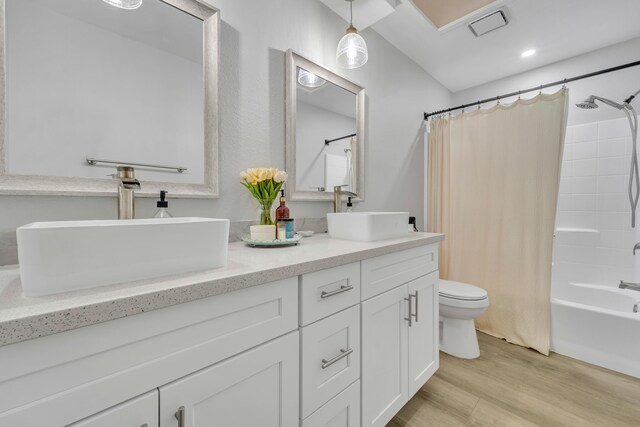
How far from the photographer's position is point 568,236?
7.97 feet

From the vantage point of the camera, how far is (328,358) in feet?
2.88

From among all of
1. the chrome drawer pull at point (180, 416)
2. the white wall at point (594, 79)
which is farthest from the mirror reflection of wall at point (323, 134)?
the white wall at point (594, 79)

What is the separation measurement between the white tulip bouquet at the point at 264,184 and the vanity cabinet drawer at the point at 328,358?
20.6 inches

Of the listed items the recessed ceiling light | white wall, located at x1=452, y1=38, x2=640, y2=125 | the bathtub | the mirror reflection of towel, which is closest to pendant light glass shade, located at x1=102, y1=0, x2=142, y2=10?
the mirror reflection of towel

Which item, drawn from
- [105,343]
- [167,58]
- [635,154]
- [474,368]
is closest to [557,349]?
[474,368]

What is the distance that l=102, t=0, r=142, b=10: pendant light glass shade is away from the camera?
0.93 metres

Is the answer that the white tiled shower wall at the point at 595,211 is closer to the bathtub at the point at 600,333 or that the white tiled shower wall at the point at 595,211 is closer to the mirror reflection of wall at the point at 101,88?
the bathtub at the point at 600,333

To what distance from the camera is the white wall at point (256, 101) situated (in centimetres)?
89

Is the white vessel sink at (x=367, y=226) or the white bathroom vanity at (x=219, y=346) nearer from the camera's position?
the white bathroom vanity at (x=219, y=346)

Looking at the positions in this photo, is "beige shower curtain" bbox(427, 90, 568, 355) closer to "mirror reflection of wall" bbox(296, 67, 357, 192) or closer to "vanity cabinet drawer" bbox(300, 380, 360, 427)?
"mirror reflection of wall" bbox(296, 67, 357, 192)

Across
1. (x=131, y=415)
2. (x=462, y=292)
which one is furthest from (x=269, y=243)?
(x=462, y=292)

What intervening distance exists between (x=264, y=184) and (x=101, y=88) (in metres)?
0.63

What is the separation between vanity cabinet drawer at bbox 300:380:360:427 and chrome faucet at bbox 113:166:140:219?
2.75ft

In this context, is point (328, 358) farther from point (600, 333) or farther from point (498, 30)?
point (498, 30)
